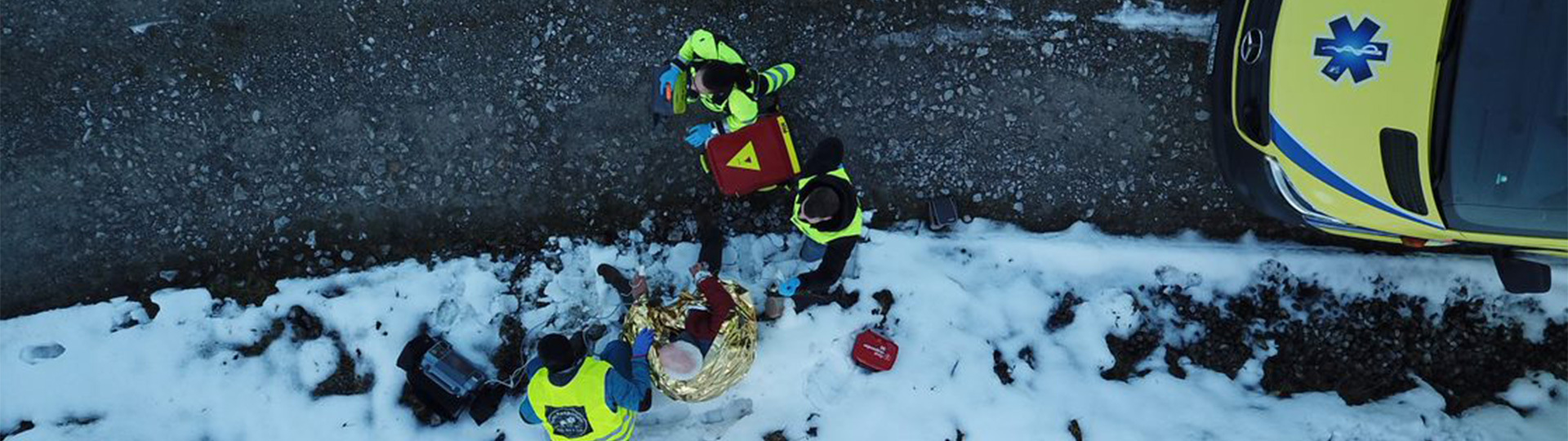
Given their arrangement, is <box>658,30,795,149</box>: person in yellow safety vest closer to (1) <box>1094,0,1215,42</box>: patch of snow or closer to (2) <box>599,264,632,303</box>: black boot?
(2) <box>599,264,632,303</box>: black boot

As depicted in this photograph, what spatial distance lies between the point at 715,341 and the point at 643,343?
0.47 meters

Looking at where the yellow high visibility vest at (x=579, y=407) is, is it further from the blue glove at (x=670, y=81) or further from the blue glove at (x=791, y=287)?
the blue glove at (x=670, y=81)

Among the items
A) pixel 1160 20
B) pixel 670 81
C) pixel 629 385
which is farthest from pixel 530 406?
pixel 1160 20

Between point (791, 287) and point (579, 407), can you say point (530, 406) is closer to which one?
point (579, 407)

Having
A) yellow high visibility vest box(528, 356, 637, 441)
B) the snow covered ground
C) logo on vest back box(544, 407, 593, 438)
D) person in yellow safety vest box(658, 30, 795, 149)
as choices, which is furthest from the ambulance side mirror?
logo on vest back box(544, 407, 593, 438)

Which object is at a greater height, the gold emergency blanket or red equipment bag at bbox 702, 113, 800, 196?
red equipment bag at bbox 702, 113, 800, 196

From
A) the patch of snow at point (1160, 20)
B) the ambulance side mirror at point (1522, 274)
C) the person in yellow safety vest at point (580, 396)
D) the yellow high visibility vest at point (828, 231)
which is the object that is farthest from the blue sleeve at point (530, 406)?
the ambulance side mirror at point (1522, 274)

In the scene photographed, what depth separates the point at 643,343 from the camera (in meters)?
5.11

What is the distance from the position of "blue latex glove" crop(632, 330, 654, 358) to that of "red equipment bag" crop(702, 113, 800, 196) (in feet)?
3.26

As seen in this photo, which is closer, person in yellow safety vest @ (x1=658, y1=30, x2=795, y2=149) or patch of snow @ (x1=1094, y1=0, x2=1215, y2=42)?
person in yellow safety vest @ (x1=658, y1=30, x2=795, y2=149)

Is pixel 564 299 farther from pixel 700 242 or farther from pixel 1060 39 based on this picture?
pixel 1060 39

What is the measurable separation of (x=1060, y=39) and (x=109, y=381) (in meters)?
6.75

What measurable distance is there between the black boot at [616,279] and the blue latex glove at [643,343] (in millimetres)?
478

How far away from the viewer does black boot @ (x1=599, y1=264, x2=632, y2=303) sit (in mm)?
5516
